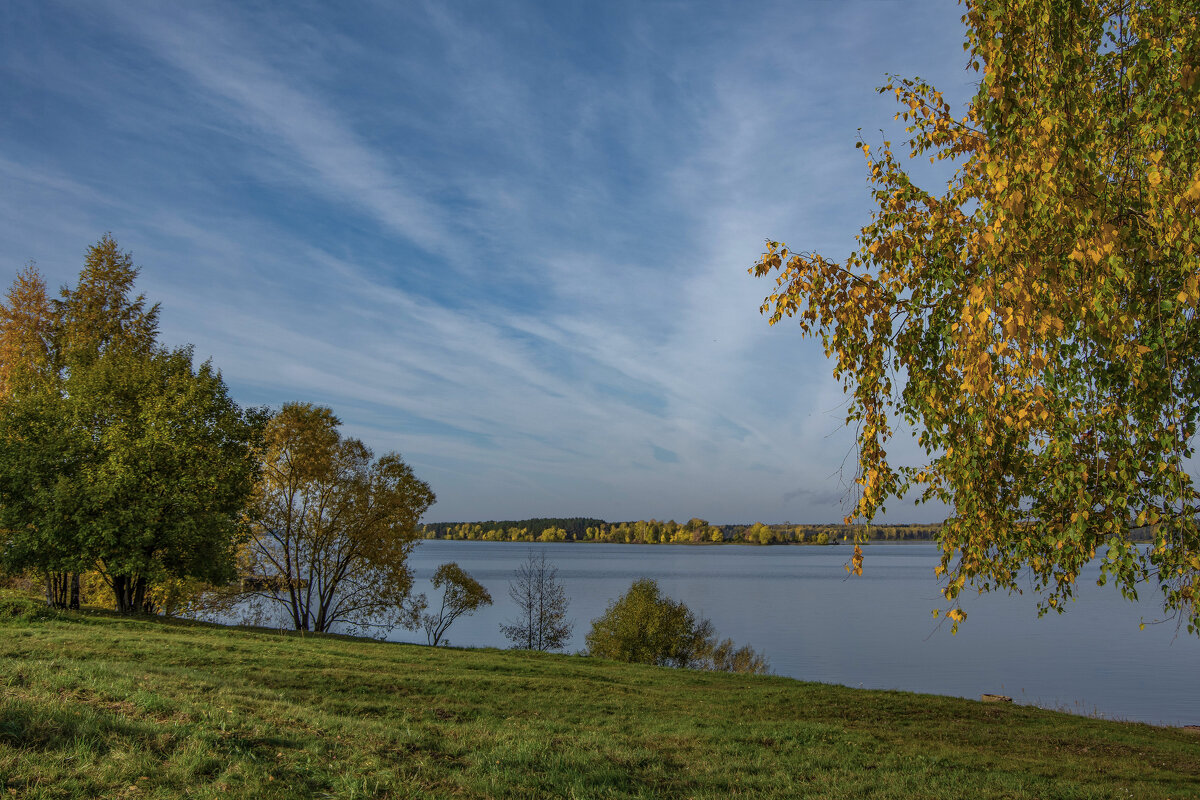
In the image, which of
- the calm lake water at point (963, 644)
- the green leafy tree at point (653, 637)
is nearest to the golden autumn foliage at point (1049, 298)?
the calm lake water at point (963, 644)

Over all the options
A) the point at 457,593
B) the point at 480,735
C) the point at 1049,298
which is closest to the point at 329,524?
the point at 457,593

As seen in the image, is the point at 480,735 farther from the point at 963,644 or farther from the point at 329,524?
the point at 963,644

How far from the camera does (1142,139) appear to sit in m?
4.98

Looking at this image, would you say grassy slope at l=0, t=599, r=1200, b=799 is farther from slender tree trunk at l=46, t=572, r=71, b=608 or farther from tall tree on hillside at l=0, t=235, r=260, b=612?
slender tree trunk at l=46, t=572, r=71, b=608

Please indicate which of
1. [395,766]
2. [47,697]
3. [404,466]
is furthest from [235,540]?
[395,766]

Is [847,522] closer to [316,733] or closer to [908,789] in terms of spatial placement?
[908,789]

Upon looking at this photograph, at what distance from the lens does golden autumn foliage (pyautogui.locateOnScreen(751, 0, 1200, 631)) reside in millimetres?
4648

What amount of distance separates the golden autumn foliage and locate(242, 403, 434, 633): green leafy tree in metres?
31.0

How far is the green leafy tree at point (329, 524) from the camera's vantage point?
111 ft

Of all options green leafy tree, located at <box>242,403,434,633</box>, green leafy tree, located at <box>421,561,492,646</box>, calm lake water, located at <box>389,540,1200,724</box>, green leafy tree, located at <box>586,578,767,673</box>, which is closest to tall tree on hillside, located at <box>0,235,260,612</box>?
green leafy tree, located at <box>242,403,434,633</box>

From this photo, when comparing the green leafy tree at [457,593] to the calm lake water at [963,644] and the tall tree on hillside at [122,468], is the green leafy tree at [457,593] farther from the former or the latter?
the tall tree on hillside at [122,468]

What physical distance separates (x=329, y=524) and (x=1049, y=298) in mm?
34654

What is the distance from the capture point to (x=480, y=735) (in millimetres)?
9008

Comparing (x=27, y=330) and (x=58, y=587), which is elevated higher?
(x=27, y=330)
